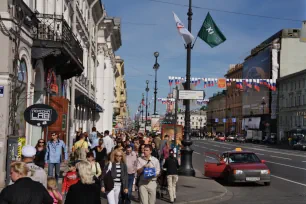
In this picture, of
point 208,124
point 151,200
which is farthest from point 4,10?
point 208,124

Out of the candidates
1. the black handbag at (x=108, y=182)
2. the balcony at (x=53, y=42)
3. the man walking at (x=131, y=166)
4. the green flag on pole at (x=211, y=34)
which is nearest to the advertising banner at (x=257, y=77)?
the green flag on pole at (x=211, y=34)

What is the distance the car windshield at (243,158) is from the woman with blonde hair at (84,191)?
13115 millimetres

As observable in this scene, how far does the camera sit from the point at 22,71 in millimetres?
15508

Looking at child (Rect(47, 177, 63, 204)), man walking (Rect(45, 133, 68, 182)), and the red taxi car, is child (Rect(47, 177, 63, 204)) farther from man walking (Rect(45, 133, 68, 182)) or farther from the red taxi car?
the red taxi car

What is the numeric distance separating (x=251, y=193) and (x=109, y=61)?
39857mm

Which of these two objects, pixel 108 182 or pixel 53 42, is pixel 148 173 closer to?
pixel 108 182

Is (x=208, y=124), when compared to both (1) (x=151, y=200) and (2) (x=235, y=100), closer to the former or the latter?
(2) (x=235, y=100)

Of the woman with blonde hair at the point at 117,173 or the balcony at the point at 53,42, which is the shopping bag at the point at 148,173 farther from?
the balcony at the point at 53,42

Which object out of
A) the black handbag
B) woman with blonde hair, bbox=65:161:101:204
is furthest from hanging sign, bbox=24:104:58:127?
woman with blonde hair, bbox=65:161:101:204

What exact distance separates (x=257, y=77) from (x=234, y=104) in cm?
2733

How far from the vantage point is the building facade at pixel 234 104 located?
117 meters

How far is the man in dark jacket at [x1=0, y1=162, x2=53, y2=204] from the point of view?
4719 millimetres

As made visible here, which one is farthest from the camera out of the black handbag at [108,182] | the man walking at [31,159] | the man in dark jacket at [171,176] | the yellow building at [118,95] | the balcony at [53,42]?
the yellow building at [118,95]

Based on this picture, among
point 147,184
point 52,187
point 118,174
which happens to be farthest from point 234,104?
point 52,187
